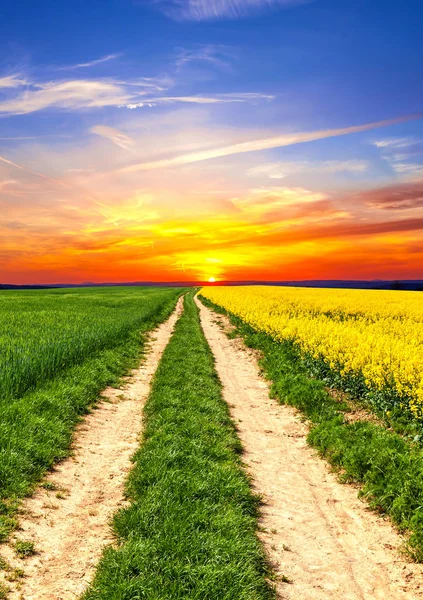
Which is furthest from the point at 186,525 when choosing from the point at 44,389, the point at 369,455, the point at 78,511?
the point at 44,389

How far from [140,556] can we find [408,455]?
476cm

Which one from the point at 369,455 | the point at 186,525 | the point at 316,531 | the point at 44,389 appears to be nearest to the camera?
the point at 186,525

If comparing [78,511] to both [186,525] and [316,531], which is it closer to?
[186,525]

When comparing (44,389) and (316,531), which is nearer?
(316,531)

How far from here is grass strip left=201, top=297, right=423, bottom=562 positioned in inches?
244

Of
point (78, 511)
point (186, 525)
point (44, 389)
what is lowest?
point (78, 511)

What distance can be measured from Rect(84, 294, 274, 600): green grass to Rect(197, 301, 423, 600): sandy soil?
1.02ft

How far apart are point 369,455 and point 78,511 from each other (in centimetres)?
478

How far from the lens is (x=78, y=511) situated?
625 centimetres

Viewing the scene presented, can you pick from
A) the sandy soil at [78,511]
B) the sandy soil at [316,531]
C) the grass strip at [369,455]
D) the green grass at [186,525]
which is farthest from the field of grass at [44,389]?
the grass strip at [369,455]

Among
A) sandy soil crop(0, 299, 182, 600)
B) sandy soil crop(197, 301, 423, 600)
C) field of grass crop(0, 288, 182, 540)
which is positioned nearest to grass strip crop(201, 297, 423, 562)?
sandy soil crop(197, 301, 423, 600)

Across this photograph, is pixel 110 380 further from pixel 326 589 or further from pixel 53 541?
pixel 326 589

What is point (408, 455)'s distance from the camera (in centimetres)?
736

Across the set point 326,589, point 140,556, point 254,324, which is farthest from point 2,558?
point 254,324
